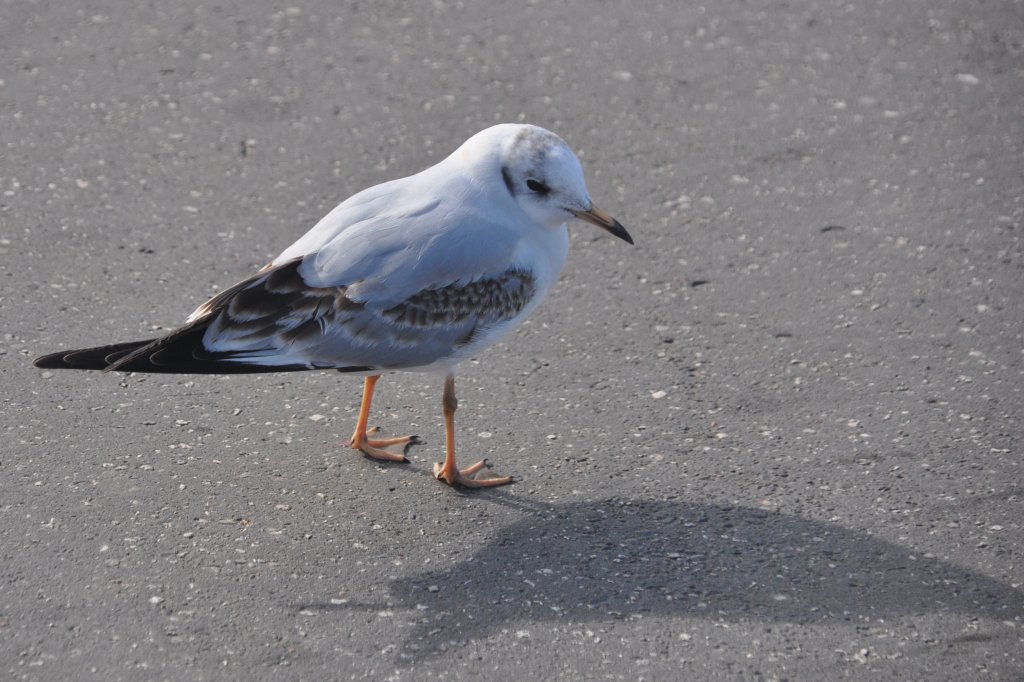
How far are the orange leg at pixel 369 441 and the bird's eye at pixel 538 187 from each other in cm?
96

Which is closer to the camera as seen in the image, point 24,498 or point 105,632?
point 105,632

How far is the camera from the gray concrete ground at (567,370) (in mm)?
4227

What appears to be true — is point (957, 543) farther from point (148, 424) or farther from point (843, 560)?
point (148, 424)

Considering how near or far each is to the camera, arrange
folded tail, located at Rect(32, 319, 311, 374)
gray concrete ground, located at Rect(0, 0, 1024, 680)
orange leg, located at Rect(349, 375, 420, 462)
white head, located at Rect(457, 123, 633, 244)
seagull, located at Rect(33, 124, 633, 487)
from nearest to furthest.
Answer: gray concrete ground, located at Rect(0, 0, 1024, 680)
folded tail, located at Rect(32, 319, 311, 374)
seagull, located at Rect(33, 124, 633, 487)
white head, located at Rect(457, 123, 633, 244)
orange leg, located at Rect(349, 375, 420, 462)

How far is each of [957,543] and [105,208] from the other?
4.39 m

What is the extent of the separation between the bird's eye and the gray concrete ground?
101 cm

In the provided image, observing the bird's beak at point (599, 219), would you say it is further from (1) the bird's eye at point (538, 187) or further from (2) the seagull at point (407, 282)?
(1) the bird's eye at point (538, 187)

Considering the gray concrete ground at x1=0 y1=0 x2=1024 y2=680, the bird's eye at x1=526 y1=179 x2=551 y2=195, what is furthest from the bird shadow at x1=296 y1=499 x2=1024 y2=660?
the bird's eye at x1=526 y1=179 x2=551 y2=195

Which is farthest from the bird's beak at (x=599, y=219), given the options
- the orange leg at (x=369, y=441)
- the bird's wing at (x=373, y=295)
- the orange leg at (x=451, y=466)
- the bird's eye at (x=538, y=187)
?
the orange leg at (x=369, y=441)

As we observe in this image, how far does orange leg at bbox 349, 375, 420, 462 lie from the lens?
201 inches

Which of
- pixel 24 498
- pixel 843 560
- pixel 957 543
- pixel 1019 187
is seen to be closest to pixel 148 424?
pixel 24 498

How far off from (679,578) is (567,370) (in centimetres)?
144

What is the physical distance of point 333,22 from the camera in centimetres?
855

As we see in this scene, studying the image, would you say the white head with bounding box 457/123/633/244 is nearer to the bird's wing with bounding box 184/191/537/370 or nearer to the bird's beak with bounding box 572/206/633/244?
the bird's beak with bounding box 572/206/633/244
